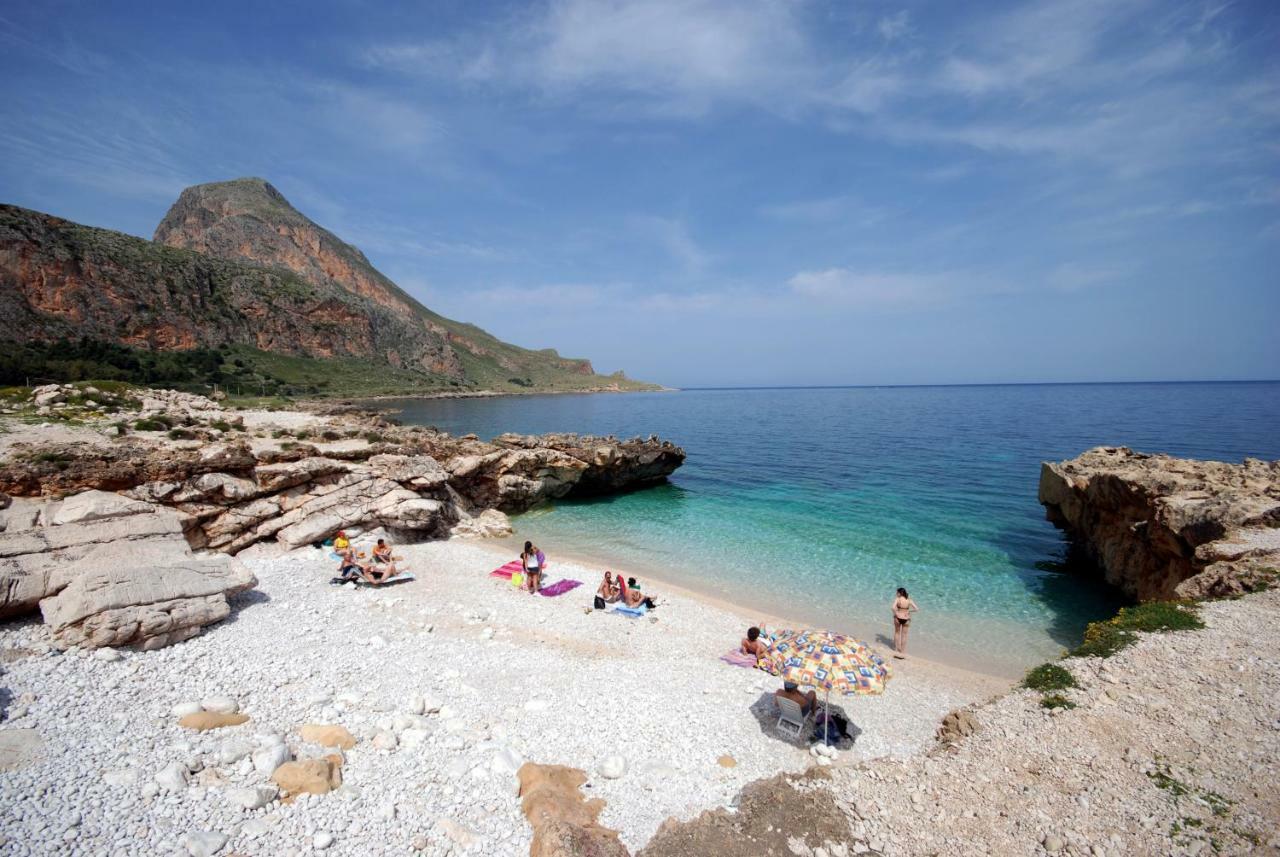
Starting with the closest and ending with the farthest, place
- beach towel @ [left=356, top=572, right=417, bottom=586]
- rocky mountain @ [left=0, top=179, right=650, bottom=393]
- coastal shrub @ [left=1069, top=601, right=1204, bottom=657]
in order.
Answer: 1. coastal shrub @ [left=1069, top=601, right=1204, bottom=657]
2. beach towel @ [left=356, top=572, right=417, bottom=586]
3. rocky mountain @ [left=0, top=179, right=650, bottom=393]

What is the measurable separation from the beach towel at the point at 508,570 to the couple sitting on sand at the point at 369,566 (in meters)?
3.34

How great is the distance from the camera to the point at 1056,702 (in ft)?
30.3

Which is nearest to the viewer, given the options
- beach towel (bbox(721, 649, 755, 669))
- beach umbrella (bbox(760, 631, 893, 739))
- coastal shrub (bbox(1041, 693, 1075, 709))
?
beach umbrella (bbox(760, 631, 893, 739))

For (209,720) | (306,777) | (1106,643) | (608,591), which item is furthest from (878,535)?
(209,720)

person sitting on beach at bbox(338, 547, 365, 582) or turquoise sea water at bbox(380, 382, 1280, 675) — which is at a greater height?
person sitting on beach at bbox(338, 547, 365, 582)

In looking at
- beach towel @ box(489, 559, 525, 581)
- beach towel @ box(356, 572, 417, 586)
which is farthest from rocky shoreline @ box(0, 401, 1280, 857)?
beach towel @ box(489, 559, 525, 581)

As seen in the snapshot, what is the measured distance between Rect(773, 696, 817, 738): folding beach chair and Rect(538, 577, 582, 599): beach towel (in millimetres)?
9271

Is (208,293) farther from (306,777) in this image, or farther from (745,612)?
(306,777)

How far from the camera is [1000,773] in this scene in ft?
25.8

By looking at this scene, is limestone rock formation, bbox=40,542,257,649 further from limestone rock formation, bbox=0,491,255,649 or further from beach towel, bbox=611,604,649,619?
beach towel, bbox=611,604,649,619

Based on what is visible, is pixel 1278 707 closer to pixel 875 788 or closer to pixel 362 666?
pixel 875 788

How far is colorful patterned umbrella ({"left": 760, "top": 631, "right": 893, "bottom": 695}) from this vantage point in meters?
8.79

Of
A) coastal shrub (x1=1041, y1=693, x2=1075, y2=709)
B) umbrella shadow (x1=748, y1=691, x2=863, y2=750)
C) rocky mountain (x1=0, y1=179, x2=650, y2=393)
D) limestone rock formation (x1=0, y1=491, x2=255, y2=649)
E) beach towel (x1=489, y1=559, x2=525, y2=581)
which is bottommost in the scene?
beach towel (x1=489, y1=559, x2=525, y2=581)

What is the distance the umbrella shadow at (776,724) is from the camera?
31.8ft
